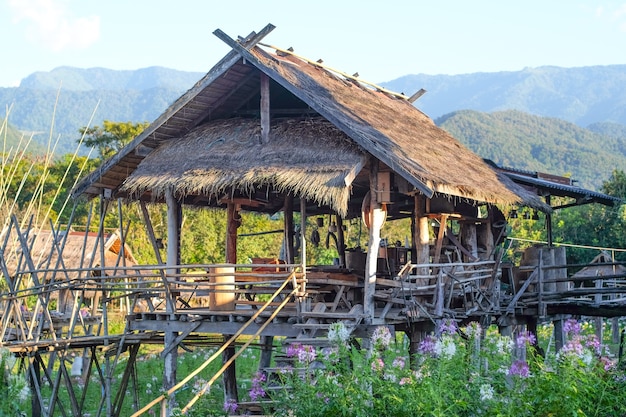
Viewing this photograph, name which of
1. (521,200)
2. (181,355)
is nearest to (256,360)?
(181,355)

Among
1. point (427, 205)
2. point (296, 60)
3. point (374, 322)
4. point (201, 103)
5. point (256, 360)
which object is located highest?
point (296, 60)

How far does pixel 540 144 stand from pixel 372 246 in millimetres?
62919

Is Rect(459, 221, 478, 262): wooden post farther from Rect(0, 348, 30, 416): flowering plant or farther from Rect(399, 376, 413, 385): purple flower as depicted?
Rect(0, 348, 30, 416): flowering plant

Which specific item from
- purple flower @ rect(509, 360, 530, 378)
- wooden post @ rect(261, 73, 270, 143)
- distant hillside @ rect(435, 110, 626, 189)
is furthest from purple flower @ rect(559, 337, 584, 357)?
distant hillside @ rect(435, 110, 626, 189)

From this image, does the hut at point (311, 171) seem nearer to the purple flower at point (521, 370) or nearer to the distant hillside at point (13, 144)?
the distant hillside at point (13, 144)

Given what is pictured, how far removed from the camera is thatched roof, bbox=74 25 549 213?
11.5 meters

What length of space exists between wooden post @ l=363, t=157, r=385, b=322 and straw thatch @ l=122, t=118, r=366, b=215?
1.22 feet

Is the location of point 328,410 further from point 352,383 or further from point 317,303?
point 317,303

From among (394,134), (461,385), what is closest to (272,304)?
(394,134)

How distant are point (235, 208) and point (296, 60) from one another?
270 cm

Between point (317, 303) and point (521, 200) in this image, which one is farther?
point (521, 200)

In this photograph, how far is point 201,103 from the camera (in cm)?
1350

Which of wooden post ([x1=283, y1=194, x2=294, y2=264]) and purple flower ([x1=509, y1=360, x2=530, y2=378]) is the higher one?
wooden post ([x1=283, y1=194, x2=294, y2=264])

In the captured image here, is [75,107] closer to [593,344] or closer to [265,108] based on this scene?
[265,108]
